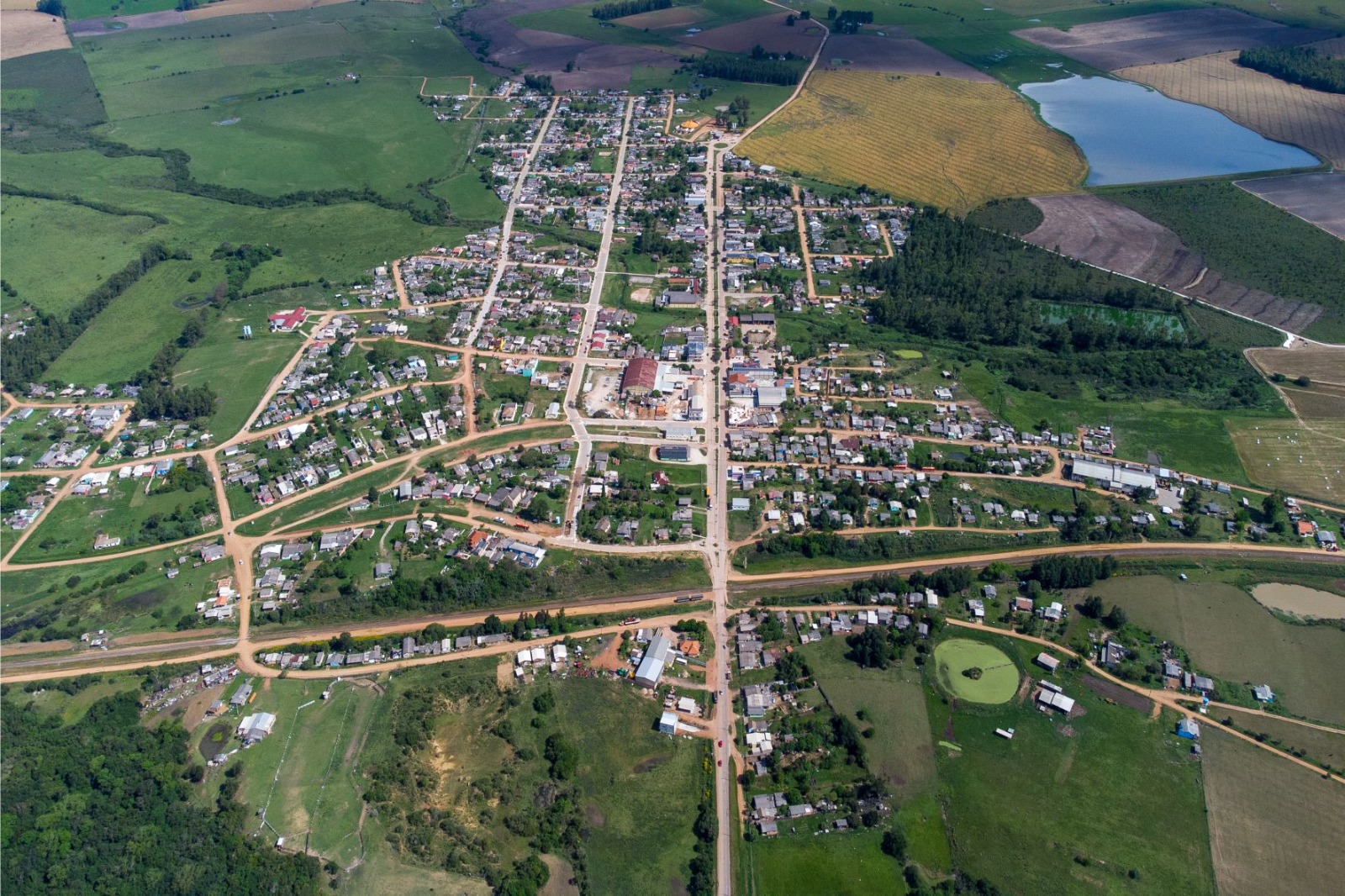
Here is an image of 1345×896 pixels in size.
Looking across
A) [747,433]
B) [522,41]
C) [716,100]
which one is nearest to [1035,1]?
[716,100]

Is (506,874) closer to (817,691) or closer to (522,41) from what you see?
(817,691)

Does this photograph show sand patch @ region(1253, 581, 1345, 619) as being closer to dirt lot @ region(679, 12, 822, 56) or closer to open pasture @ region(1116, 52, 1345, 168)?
open pasture @ region(1116, 52, 1345, 168)

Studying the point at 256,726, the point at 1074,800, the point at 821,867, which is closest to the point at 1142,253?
the point at 1074,800

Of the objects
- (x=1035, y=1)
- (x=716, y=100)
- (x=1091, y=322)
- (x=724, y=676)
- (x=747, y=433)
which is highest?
(x=1035, y=1)

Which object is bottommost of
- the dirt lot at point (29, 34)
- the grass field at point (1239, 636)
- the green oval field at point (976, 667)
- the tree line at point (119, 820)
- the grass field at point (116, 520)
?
the tree line at point (119, 820)

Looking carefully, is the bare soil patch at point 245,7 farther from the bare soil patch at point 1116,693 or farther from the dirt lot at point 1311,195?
the bare soil patch at point 1116,693

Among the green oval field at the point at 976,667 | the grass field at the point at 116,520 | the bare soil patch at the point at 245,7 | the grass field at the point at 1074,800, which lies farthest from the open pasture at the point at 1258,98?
the bare soil patch at the point at 245,7
